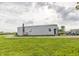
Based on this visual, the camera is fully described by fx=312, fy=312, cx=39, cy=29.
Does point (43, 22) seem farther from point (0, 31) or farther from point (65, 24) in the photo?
point (0, 31)

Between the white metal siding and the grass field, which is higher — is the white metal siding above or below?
above

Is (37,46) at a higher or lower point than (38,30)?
lower

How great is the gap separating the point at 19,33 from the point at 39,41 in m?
0.19

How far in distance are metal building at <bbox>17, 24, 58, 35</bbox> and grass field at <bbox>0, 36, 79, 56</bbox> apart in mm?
54

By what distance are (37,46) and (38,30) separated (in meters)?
0.14

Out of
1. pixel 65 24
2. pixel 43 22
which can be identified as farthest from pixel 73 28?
pixel 43 22

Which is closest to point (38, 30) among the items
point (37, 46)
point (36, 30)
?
point (36, 30)

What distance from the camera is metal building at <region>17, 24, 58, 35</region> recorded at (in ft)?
9.14

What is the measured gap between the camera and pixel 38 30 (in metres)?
2.80

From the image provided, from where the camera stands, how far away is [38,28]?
9.16 feet

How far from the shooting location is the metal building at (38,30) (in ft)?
9.14

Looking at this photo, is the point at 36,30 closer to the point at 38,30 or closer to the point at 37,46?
the point at 38,30

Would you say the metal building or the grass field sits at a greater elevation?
the metal building

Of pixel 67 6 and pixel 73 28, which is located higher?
pixel 67 6
